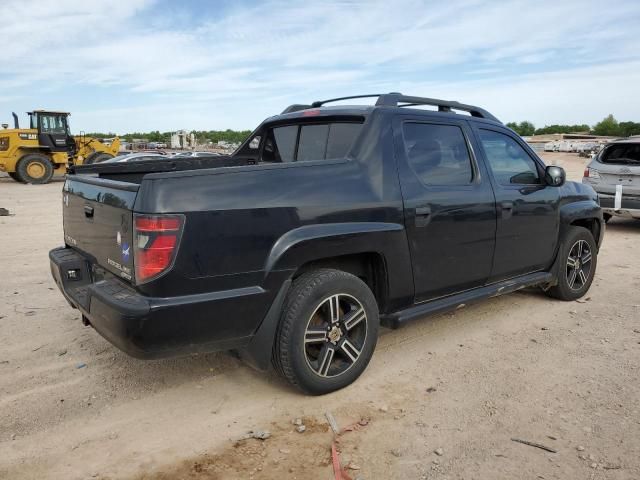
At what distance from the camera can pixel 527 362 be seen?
3.93 meters

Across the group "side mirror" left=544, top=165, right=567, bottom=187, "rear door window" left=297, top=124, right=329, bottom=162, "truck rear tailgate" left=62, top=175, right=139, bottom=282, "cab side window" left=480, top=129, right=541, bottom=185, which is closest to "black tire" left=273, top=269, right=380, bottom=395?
"truck rear tailgate" left=62, top=175, right=139, bottom=282

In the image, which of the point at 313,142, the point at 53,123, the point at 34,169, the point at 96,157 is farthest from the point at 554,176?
the point at 53,123

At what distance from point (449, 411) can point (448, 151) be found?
192 cm

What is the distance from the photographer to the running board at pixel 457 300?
12.1 ft

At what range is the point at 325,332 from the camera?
10.8ft

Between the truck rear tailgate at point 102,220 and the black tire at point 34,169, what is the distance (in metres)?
20.1

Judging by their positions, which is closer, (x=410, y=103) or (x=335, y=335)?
(x=335, y=335)

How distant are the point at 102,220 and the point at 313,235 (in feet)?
4.20

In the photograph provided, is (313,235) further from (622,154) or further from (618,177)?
(622,154)

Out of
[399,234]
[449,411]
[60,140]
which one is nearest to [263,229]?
[399,234]

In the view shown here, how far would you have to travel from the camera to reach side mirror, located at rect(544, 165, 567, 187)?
4746 mm

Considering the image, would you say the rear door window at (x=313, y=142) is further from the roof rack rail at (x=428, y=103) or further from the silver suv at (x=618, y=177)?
the silver suv at (x=618, y=177)

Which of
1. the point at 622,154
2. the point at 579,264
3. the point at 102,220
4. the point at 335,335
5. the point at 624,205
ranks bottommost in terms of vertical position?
the point at 335,335

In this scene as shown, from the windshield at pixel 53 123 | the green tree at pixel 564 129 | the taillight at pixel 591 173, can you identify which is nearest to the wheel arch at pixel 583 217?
the taillight at pixel 591 173
